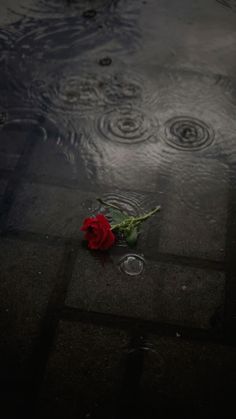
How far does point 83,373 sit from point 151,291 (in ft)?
2.03

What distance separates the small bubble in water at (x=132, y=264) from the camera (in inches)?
98.7

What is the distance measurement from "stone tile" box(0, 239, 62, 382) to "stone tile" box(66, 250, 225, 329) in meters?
0.17

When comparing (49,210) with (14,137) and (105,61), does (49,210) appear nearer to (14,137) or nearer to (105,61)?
(14,137)

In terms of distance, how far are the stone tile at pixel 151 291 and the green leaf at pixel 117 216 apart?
27 cm

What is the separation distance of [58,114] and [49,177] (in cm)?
78

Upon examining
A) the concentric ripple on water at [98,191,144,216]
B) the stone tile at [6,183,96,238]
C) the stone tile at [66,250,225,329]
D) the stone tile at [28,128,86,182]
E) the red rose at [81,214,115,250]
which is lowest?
the stone tile at [66,250,225,329]

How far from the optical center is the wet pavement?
209 centimetres

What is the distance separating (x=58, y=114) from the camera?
3545 mm

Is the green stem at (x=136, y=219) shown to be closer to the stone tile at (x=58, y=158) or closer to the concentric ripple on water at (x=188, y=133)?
the stone tile at (x=58, y=158)

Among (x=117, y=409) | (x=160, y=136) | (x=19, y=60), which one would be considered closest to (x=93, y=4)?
(x=19, y=60)

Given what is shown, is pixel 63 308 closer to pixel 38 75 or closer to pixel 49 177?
pixel 49 177

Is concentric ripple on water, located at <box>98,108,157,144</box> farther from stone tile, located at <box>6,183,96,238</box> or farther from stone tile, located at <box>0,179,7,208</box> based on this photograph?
stone tile, located at <box>0,179,7,208</box>

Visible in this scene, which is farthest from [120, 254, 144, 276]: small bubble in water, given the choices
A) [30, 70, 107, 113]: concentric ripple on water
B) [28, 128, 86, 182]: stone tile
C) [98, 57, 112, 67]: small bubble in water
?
[98, 57, 112, 67]: small bubble in water

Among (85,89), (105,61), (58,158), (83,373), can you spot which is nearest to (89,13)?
(105,61)
